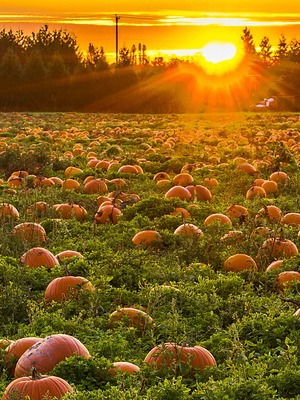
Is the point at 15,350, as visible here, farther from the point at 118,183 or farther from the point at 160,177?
the point at 160,177

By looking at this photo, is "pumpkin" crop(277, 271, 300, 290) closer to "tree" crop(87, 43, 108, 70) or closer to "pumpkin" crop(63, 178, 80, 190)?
"pumpkin" crop(63, 178, 80, 190)

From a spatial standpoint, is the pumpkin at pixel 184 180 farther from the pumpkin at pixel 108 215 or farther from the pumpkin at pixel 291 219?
the pumpkin at pixel 291 219

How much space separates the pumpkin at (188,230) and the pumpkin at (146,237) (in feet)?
0.70

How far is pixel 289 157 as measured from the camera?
1229 centimetres

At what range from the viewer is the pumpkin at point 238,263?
6.68 m

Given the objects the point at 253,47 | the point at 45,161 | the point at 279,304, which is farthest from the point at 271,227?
the point at 253,47

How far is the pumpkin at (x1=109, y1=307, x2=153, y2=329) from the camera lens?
515cm

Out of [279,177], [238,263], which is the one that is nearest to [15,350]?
[238,263]

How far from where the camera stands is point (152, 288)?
5.58m

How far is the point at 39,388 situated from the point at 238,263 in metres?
3.14

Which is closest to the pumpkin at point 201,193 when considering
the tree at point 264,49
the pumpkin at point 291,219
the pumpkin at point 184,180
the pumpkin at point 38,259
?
the pumpkin at point 184,180

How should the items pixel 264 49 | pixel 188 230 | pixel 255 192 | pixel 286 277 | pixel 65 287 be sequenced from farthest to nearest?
pixel 264 49 → pixel 255 192 → pixel 188 230 → pixel 286 277 → pixel 65 287

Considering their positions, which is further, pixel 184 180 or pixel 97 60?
pixel 97 60

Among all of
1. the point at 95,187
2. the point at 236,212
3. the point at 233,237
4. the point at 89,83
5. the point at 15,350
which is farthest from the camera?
the point at 89,83
